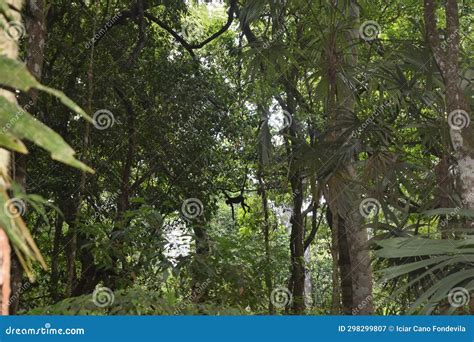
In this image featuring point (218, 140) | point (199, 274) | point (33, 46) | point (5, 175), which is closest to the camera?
point (5, 175)

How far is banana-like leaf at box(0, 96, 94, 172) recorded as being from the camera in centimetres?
97

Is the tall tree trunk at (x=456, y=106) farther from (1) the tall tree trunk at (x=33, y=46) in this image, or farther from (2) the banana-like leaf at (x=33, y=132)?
(2) the banana-like leaf at (x=33, y=132)

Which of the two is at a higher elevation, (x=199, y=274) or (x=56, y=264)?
(x=56, y=264)

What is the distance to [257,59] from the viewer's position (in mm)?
5957

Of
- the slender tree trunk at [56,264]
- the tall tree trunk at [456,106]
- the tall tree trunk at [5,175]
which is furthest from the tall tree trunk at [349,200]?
the tall tree trunk at [5,175]

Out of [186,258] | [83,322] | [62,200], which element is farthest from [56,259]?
[83,322]

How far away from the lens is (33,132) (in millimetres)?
983

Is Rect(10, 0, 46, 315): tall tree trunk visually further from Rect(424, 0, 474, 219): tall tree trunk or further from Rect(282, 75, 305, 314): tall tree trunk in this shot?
Rect(282, 75, 305, 314): tall tree trunk

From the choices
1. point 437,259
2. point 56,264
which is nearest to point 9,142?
point 437,259

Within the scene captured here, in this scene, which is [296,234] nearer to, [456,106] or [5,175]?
[456,106]

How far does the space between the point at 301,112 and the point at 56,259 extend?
3.72 m

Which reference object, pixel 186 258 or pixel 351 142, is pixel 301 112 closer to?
pixel 351 142

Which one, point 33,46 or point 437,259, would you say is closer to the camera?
point 437,259

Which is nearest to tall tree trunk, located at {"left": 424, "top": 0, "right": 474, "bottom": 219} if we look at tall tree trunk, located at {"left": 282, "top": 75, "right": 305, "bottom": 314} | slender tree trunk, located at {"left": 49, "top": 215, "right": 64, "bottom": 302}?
tall tree trunk, located at {"left": 282, "top": 75, "right": 305, "bottom": 314}
